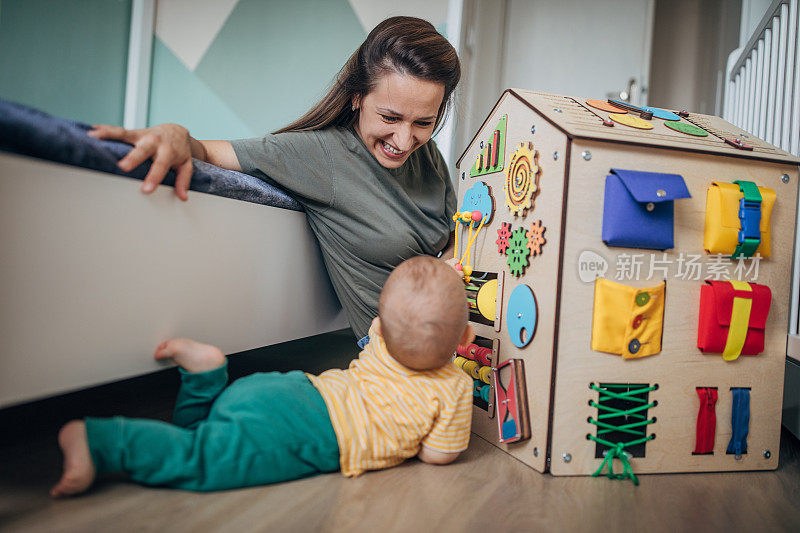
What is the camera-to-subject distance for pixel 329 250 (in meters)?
1.19

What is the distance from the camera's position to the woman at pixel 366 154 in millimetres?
1080

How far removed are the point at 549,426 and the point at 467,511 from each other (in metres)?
0.20

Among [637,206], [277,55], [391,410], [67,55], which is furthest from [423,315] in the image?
[277,55]

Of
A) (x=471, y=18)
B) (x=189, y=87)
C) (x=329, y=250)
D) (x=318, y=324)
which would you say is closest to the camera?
(x=329, y=250)

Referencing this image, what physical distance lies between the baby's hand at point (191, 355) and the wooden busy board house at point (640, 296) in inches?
18.4

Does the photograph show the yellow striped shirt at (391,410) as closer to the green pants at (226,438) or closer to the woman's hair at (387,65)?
the green pants at (226,438)

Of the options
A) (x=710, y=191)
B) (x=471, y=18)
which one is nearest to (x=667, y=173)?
(x=710, y=191)

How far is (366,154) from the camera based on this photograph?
116 centimetres

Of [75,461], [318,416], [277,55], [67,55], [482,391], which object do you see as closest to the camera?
[75,461]

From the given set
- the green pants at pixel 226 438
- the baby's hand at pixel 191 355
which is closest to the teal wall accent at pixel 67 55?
the baby's hand at pixel 191 355

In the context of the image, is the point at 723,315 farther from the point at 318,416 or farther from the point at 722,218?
the point at 318,416

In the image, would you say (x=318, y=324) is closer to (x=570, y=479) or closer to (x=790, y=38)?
(x=570, y=479)

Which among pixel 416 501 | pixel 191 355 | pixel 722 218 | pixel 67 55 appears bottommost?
pixel 416 501

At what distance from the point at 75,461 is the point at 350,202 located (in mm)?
706
